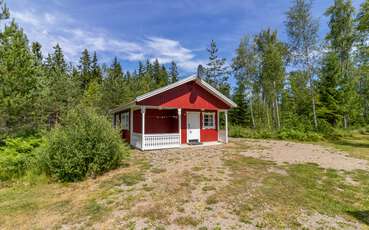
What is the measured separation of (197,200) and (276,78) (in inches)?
761

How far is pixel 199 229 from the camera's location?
3.23 meters

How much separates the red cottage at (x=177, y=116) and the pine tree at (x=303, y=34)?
9.35 meters

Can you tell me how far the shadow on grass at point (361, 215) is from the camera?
139 inches

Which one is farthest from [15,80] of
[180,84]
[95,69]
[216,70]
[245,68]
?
[95,69]

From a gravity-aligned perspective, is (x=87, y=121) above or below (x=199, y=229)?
above

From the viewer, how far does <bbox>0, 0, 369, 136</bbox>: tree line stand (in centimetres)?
1191

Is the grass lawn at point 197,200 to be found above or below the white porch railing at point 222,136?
below

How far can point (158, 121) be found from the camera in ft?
41.6

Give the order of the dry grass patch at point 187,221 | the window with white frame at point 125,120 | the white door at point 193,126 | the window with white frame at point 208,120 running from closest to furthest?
the dry grass patch at point 187,221 < the white door at point 193,126 < the window with white frame at point 208,120 < the window with white frame at point 125,120

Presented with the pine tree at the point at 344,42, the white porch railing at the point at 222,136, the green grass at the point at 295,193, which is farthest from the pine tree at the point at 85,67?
the green grass at the point at 295,193

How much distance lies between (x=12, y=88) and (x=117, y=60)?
132ft

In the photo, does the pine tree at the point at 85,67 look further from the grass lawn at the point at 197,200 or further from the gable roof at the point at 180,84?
the grass lawn at the point at 197,200

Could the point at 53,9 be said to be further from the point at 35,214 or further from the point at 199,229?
the point at 199,229

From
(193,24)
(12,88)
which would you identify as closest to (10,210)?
(12,88)
